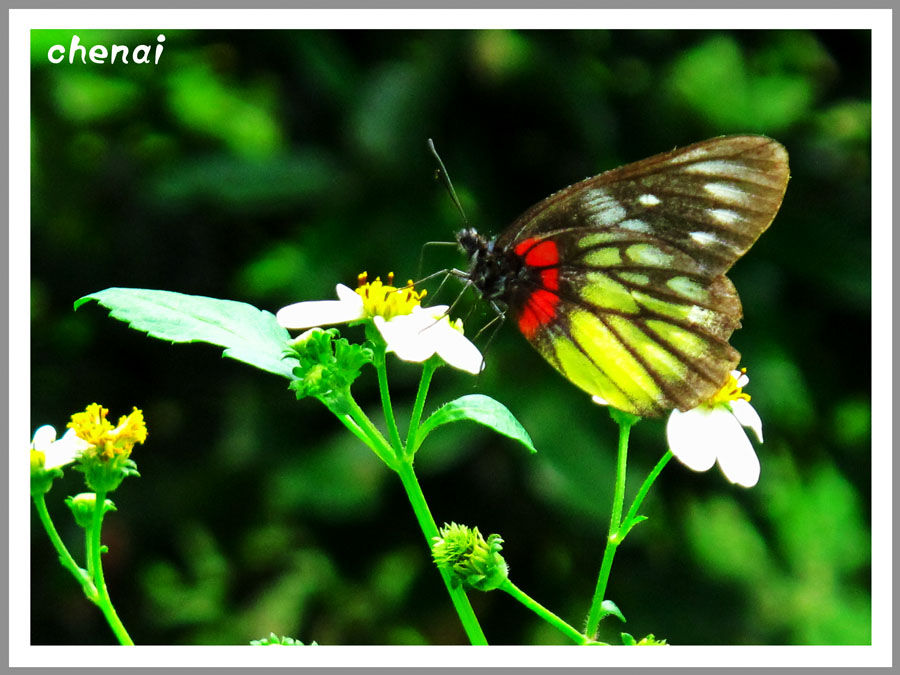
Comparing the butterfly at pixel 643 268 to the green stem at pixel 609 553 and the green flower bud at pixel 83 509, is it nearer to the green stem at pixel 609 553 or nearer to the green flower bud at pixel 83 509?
the green stem at pixel 609 553

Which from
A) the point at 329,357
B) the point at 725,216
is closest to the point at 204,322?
the point at 329,357

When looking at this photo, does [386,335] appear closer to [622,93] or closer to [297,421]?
[297,421]

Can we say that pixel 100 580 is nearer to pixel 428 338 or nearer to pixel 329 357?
pixel 329 357

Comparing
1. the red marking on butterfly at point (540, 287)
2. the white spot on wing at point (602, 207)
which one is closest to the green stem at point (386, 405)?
the red marking on butterfly at point (540, 287)

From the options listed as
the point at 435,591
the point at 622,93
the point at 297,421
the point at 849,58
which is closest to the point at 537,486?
the point at 435,591

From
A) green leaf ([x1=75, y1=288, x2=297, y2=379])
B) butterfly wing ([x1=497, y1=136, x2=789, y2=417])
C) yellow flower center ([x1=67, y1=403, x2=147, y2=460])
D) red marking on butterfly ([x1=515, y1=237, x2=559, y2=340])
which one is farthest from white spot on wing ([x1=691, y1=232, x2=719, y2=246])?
yellow flower center ([x1=67, y1=403, x2=147, y2=460])

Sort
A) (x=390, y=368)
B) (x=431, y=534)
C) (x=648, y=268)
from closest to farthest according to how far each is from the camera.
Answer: (x=431, y=534) → (x=648, y=268) → (x=390, y=368)
